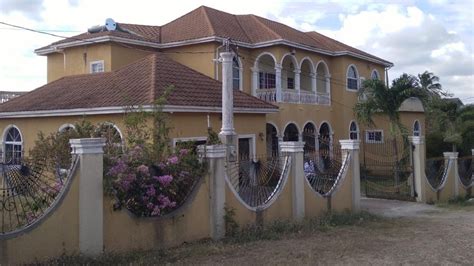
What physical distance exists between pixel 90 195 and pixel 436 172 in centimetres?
1513

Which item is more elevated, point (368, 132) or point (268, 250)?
point (368, 132)

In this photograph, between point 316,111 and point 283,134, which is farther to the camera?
point 316,111

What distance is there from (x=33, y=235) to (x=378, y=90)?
1776cm

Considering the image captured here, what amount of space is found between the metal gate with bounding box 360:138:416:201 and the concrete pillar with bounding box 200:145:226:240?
33.6 ft

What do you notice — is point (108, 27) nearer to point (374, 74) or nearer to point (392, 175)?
point (392, 175)

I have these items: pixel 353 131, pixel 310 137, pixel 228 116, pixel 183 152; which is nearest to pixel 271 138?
pixel 310 137

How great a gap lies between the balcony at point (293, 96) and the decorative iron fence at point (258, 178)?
12426 millimetres

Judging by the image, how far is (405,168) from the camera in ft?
60.7

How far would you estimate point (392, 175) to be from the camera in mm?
19703

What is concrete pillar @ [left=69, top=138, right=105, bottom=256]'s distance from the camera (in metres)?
7.82

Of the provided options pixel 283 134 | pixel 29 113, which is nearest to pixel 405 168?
pixel 283 134

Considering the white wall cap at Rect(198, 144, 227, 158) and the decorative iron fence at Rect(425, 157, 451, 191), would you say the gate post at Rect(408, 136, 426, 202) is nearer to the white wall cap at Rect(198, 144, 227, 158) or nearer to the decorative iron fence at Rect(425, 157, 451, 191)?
the decorative iron fence at Rect(425, 157, 451, 191)

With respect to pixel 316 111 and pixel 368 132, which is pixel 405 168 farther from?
pixel 368 132

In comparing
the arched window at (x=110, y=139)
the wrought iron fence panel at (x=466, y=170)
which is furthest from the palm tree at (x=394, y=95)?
the arched window at (x=110, y=139)
